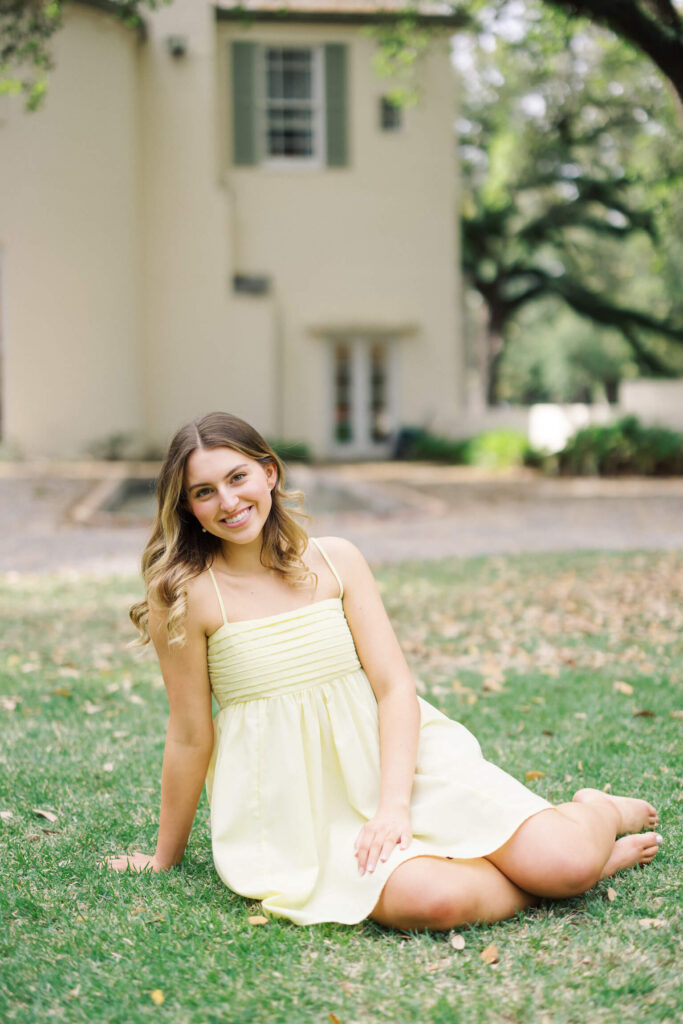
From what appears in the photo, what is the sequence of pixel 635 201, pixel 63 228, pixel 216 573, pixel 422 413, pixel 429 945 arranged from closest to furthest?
pixel 429 945 → pixel 216 573 → pixel 63 228 → pixel 422 413 → pixel 635 201

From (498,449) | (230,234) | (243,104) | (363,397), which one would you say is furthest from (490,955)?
(243,104)

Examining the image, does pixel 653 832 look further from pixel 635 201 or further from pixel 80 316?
Result: pixel 635 201

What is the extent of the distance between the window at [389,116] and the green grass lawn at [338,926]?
1315 cm

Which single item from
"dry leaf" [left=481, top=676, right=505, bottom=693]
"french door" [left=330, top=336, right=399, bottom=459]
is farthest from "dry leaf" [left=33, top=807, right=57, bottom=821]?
"french door" [left=330, top=336, right=399, bottom=459]

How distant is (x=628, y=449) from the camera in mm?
14844

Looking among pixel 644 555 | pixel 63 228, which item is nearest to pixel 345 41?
pixel 63 228

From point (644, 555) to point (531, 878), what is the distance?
5905mm

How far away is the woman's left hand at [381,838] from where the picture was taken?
242 centimetres

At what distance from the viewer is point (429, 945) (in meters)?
2.40

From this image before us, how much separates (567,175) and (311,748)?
877 inches

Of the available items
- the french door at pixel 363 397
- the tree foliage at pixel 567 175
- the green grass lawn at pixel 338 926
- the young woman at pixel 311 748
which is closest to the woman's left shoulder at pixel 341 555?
the young woman at pixel 311 748

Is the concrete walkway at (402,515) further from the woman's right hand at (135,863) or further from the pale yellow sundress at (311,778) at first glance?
the pale yellow sundress at (311,778)

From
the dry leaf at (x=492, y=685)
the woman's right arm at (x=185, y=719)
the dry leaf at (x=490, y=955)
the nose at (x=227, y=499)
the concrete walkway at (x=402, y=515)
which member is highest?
the nose at (x=227, y=499)

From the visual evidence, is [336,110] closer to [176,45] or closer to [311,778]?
[176,45]
